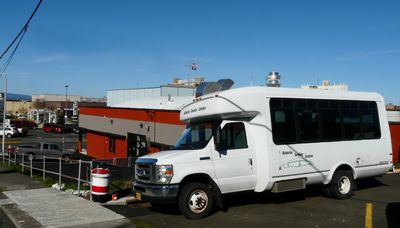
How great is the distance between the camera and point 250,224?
352 inches

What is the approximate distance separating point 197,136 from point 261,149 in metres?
1.47

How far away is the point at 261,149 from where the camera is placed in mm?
10242

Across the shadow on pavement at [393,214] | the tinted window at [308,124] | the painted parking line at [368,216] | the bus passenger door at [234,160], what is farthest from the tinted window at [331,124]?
the bus passenger door at [234,160]

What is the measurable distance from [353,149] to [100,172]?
6.55 m

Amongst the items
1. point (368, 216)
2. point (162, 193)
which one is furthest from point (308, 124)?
point (162, 193)

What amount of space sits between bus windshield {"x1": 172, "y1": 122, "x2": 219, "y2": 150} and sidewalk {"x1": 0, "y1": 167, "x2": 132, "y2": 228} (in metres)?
2.08

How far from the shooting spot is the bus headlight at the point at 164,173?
30.1ft

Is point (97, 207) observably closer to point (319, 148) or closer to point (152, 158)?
point (152, 158)

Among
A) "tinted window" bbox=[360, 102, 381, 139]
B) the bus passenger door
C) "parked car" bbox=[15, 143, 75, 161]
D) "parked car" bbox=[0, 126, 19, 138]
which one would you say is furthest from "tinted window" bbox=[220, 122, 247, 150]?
"parked car" bbox=[0, 126, 19, 138]

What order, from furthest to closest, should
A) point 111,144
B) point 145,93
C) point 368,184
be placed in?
point 145,93, point 111,144, point 368,184

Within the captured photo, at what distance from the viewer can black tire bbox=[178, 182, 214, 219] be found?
9281 millimetres

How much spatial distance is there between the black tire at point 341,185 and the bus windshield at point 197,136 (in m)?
3.68

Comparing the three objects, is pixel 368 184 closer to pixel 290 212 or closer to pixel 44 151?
pixel 290 212

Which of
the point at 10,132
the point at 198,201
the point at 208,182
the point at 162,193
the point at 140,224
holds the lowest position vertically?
the point at 10,132
